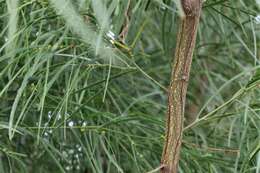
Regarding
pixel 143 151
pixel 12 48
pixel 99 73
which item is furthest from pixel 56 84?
pixel 12 48

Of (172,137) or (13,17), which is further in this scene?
(172,137)

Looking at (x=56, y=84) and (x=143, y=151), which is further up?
(x=56, y=84)

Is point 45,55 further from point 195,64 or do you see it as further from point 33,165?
point 195,64
